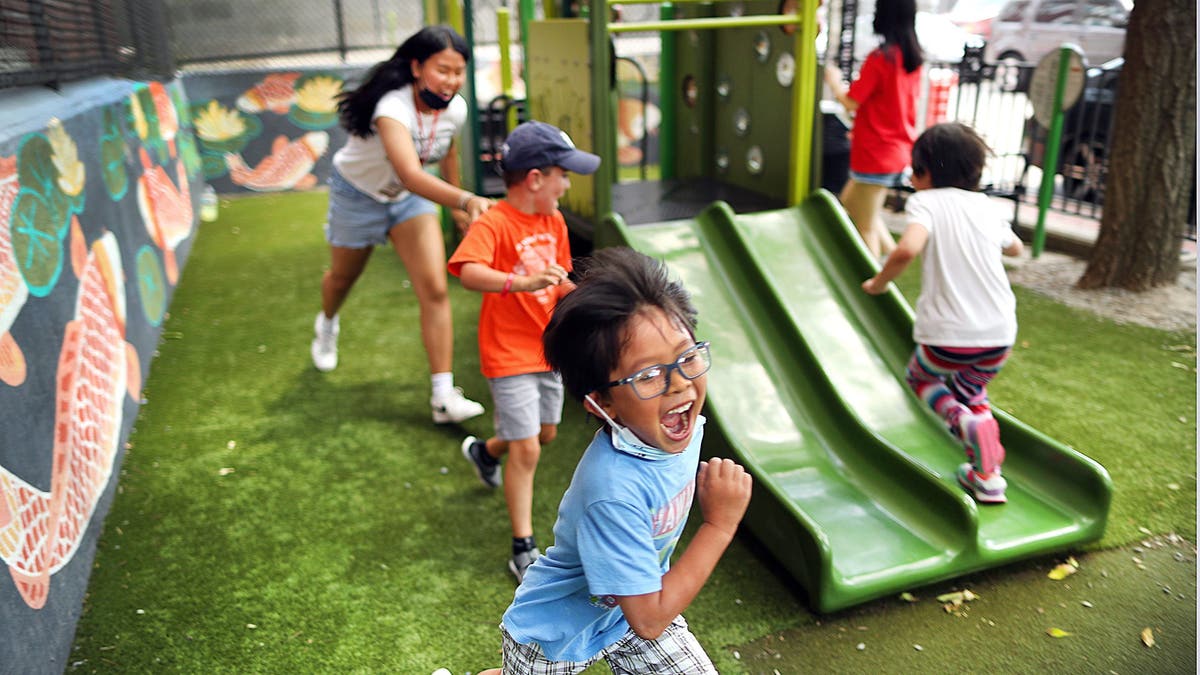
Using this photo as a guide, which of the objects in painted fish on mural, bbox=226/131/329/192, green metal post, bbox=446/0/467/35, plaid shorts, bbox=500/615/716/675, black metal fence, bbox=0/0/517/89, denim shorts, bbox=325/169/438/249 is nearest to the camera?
plaid shorts, bbox=500/615/716/675

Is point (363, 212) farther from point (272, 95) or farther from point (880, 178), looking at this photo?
point (272, 95)

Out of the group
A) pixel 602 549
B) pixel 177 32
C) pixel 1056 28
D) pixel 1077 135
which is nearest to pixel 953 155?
pixel 602 549

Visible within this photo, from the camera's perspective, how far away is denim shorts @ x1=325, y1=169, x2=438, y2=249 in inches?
159

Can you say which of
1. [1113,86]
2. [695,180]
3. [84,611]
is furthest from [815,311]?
[1113,86]

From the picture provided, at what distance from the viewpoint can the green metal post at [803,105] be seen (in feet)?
13.4

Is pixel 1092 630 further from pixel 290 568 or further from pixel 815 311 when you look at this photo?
pixel 290 568

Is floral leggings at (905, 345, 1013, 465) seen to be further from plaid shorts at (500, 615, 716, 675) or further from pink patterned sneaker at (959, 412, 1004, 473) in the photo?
plaid shorts at (500, 615, 716, 675)

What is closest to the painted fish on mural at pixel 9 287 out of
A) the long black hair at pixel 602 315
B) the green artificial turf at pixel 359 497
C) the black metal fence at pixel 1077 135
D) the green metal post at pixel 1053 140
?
the green artificial turf at pixel 359 497

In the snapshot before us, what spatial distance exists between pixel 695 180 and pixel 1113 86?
3.61 meters

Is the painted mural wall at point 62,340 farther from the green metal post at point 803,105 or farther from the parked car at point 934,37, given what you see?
the parked car at point 934,37

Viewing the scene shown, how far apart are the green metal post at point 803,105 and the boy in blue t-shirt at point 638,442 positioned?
2.74 meters

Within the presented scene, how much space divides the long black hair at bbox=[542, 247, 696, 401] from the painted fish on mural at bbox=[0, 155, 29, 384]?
1728mm

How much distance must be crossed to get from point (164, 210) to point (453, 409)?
3.47 meters

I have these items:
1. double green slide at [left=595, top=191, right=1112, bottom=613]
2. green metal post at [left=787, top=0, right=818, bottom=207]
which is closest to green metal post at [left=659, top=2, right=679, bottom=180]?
green metal post at [left=787, top=0, right=818, bottom=207]
